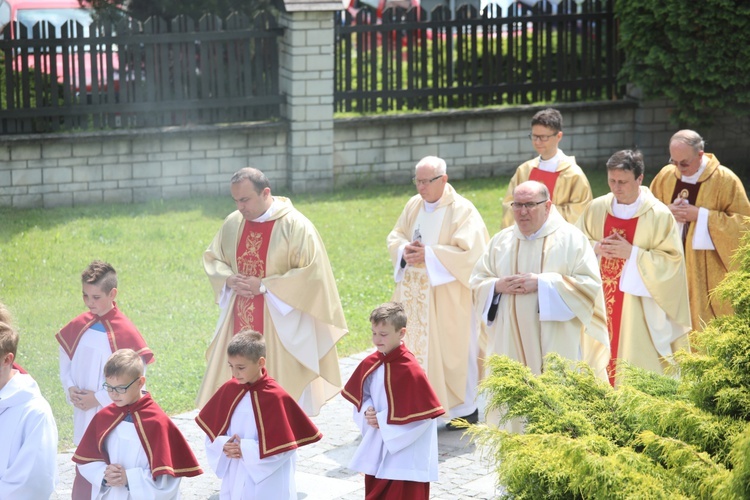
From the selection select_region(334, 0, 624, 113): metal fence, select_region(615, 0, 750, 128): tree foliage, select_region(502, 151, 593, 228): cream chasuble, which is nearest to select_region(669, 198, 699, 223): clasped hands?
select_region(502, 151, 593, 228): cream chasuble

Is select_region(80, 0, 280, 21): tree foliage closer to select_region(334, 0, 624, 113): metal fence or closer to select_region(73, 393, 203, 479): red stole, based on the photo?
select_region(334, 0, 624, 113): metal fence

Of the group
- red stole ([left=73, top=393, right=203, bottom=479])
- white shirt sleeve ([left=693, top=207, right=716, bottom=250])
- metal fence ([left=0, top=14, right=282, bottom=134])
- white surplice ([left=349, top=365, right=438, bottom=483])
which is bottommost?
white surplice ([left=349, top=365, right=438, bottom=483])

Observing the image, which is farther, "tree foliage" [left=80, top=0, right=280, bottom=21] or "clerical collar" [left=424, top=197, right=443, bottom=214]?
"tree foliage" [left=80, top=0, right=280, bottom=21]

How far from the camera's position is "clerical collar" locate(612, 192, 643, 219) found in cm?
798

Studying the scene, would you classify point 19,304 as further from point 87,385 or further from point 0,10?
point 0,10

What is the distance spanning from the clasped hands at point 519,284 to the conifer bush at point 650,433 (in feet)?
9.35

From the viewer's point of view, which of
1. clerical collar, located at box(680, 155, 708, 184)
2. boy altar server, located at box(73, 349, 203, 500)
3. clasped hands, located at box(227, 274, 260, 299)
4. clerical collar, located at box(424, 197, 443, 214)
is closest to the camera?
boy altar server, located at box(73, 349, 203, 500)

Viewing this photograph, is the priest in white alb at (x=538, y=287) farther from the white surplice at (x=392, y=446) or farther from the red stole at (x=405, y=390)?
the red stole at (x=405, y=390)

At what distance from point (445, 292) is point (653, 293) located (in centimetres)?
142

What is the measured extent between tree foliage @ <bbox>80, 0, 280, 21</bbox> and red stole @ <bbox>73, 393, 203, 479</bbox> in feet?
34.2

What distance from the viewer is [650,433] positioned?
362 centimetres

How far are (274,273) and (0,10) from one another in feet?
33.8

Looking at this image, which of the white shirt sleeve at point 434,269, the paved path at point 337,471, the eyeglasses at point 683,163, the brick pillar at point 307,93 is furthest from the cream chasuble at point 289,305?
the brick pillar at point 307,93

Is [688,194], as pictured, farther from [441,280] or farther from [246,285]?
[246,285]
